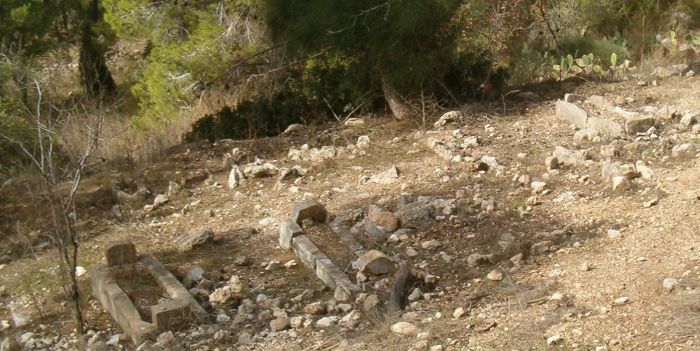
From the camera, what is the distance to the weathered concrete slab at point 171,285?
5.04m

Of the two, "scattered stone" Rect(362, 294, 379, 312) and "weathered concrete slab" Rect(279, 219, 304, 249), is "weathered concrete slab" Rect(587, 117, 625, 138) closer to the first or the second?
"weathered concrete slab" Rect(279, 219, 304, 249)

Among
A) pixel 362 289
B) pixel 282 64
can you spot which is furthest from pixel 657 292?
pixel 282 64

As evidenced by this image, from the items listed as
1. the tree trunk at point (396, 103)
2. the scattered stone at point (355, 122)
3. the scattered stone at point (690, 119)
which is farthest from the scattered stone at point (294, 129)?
the scattered stone at point (690, 119)

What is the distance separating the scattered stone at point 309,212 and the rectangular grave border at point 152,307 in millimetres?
997

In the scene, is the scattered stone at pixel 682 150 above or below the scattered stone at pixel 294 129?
above

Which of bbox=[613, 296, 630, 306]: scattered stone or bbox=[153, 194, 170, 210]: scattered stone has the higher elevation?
bbox=[613, 296, 630, 306]: scattered stone

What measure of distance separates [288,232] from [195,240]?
689 millimetres

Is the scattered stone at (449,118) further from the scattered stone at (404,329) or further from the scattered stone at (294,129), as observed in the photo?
the scattered stone at (404,329)

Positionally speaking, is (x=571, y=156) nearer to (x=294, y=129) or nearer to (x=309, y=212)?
(x=309, y=212)

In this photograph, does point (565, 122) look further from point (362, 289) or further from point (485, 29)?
point (362, 289)

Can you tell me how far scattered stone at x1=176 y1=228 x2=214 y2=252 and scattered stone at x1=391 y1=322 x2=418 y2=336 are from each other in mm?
2120

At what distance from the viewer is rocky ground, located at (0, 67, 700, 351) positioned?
455 centimetres

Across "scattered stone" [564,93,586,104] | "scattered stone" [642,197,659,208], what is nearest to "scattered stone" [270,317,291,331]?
"scattered stone" [642,197,659,208]

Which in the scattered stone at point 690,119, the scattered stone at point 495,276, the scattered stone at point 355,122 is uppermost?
the scattered stone at point 495,276
